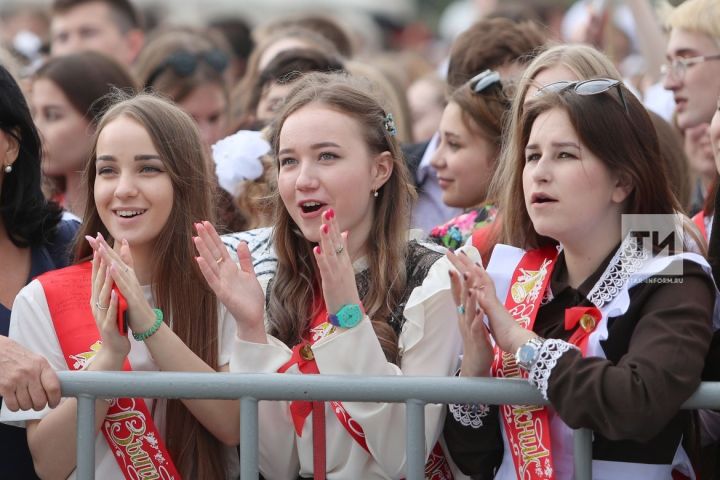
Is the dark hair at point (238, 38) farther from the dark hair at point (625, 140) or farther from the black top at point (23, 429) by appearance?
the dark hair at point (625, 140)

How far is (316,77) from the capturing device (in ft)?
13.4

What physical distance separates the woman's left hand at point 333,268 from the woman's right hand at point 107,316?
0.61 m

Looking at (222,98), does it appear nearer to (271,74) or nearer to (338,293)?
(271,74)

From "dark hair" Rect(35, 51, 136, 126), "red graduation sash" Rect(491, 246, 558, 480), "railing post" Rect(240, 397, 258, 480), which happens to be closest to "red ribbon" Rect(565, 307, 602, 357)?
"red graduation sash" Rect(491, 246, 558, 480)

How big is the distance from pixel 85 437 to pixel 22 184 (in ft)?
4.02

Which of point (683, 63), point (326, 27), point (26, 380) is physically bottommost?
point (26, 380)

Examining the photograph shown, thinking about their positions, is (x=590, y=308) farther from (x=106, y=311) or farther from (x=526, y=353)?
(x=106, y=311)

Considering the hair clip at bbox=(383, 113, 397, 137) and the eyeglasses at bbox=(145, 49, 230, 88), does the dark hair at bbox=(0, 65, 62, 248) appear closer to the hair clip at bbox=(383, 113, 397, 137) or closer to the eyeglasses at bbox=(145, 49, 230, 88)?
the hair clip at bbox=(383, 113, 397, 137)


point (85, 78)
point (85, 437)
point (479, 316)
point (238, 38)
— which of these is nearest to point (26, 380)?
point (85, 437)

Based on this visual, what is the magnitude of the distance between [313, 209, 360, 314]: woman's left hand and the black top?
1.19 metres

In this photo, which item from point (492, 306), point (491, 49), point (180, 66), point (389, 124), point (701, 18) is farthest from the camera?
point (180, 66)

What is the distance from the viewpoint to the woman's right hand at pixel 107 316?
335cm

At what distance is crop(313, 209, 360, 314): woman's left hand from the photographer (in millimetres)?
3264

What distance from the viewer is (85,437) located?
10.6 feet
